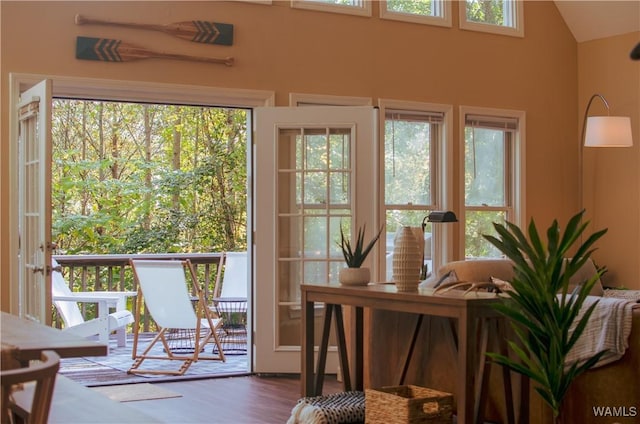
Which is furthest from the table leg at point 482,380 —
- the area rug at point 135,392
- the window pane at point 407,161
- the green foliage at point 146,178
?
the green foliage at point 146,178

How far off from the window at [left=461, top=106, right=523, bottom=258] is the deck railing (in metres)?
3.21

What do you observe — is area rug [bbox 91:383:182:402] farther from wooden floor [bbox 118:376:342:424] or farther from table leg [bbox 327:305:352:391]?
table leg [bbox 327:305:352:391]

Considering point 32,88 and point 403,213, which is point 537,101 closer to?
point 403,213

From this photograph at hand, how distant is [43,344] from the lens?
277 centimetres

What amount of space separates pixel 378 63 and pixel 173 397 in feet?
10.1

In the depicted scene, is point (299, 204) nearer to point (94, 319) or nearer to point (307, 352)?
point (307, 352)

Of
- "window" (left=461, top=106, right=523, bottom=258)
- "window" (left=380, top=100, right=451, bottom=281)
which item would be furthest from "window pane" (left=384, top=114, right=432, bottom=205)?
"window" (left=461, top=106, right=523, bottom=258)

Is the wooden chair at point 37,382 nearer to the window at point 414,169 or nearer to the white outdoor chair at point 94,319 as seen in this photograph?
the window at point 414,169

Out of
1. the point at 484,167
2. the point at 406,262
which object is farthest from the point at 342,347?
the point at 484,167

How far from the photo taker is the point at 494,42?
307 inches

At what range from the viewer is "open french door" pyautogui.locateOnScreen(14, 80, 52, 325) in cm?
534

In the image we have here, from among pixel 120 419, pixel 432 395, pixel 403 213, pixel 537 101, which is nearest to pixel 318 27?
pixel 403 213

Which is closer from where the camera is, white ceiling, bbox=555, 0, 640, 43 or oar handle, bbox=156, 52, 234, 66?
oar handle, bbox=156, 52, 234, 66

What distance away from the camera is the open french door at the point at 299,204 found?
6680mm
